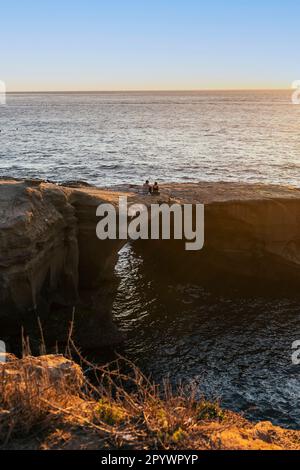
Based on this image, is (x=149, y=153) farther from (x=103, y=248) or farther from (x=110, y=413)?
(x=110, y=413)

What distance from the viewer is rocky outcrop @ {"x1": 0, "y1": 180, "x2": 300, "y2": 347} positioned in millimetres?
25828

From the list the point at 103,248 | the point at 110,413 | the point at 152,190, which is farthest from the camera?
the point at 152,190

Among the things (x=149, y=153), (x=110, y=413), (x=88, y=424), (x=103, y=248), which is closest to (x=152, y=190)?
(x=103, y=248)

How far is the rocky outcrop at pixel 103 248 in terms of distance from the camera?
84.7ft

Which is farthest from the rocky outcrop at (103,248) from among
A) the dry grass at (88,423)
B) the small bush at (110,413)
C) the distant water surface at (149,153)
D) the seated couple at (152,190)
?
the distant water surface at (149,153)

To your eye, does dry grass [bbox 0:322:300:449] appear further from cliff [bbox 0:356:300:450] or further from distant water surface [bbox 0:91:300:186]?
distant water surface [bbox 0:91:300:186]

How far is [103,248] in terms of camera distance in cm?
3078

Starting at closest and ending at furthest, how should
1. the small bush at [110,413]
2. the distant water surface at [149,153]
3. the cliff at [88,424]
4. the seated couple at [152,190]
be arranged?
the cliff at [88,424]
the small bush at [110,413]
the seated couple at [152,190]
the distant water surface at [149,153]

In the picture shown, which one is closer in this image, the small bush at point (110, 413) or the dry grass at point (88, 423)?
the dry grass at point (88, 423)

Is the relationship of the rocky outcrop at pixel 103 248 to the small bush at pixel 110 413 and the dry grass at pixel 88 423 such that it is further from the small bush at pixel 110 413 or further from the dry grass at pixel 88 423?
the small bush at pixel 110 413
